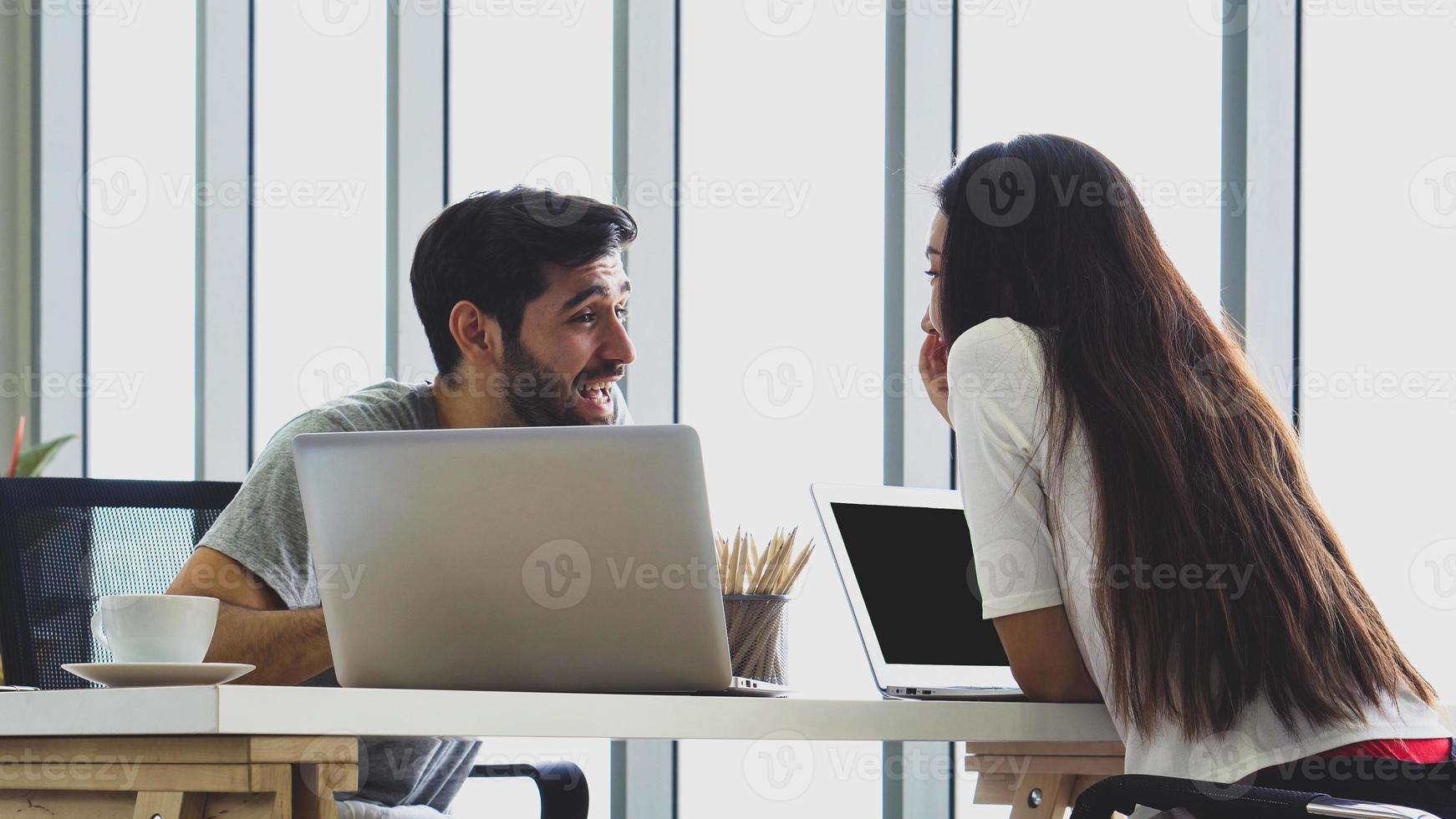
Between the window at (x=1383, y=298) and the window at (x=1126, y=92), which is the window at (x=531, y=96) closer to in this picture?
the window at (x=1126, y=92)

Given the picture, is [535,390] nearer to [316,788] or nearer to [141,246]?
[316,788]

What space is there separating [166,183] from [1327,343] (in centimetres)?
301

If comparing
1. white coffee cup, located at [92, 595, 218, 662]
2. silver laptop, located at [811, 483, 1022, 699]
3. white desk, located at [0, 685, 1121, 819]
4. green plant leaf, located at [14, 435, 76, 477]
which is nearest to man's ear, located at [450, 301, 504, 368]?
silver laptop, located at [811, 483, 1022, 699]

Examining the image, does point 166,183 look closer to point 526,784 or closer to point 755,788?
point 526,784

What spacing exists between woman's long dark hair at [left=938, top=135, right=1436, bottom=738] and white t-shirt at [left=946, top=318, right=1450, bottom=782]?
0.01 m

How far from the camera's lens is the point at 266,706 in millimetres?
902

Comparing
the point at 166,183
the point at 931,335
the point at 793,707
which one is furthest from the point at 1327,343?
the point at 166,183

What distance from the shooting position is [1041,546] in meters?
1.36

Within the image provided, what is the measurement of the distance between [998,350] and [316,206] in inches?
106

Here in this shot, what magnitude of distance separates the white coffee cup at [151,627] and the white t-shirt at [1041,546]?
0.72m

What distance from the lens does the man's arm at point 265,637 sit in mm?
1686

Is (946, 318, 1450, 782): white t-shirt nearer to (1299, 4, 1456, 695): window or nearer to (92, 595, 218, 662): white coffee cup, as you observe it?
(92, 595, 218, 662): white coffee cup

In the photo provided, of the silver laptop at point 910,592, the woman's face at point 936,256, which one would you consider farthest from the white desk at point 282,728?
the woman's face at point 936,256

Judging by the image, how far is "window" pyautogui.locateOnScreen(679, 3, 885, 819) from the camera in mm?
3121
